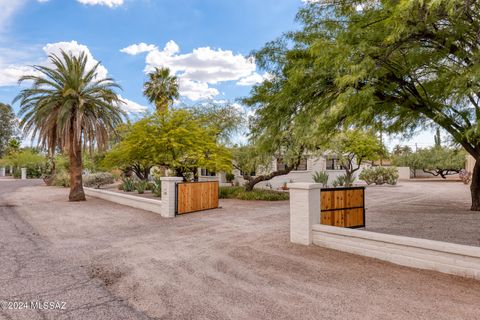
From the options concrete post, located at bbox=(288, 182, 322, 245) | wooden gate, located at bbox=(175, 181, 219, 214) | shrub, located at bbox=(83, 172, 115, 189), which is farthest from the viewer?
shrub, located at bbox=(83, 172, 115, 189)

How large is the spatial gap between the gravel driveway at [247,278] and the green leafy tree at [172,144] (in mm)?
6360

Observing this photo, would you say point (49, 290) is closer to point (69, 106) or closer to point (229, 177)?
point (69, 106)

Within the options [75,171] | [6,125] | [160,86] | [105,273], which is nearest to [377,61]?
[105,273]

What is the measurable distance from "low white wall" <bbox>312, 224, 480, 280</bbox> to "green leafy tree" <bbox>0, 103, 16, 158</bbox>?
6434cm

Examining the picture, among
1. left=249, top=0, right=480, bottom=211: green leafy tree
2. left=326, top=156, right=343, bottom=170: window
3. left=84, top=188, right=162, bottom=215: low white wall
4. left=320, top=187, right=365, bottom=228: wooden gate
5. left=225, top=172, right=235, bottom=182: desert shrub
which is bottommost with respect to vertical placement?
left=84, top=188, right=162, bottom=215: low white wall

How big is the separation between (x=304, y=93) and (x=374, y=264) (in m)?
4.23

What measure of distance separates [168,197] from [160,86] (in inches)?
904

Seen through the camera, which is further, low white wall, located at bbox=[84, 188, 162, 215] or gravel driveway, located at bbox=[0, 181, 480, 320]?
low white wall, located at bbox=[84, 188, 162, 215]

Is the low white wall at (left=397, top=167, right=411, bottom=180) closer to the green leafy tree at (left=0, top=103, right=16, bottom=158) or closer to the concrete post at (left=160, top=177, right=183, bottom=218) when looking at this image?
the concrete post at (left=160, top=177, right=183, bottom=218)

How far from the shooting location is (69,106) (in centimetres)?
1559

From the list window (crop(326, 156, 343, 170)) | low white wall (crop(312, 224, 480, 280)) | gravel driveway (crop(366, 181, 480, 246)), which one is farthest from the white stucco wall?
low white wall (crop(312, 224, 480, 280))

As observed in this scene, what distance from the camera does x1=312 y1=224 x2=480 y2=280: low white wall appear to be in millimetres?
4891

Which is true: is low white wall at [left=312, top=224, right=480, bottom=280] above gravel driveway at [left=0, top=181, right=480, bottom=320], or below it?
above

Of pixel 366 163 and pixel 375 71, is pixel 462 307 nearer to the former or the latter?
pixel 375 71
